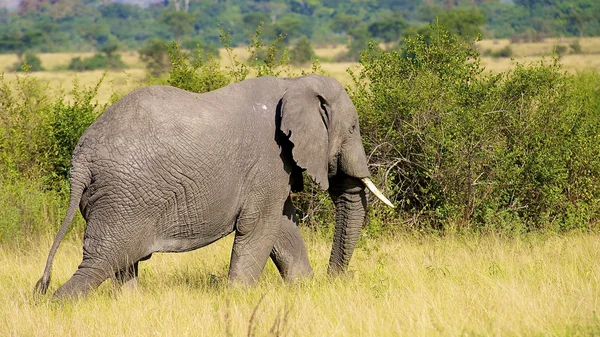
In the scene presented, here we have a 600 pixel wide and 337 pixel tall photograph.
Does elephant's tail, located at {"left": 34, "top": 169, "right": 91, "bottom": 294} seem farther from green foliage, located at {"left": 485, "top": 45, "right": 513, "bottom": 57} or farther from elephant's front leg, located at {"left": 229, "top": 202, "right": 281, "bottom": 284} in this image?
green foliage, located at {"left": 485, "top": 45, "right": 513, "bottom": 57}

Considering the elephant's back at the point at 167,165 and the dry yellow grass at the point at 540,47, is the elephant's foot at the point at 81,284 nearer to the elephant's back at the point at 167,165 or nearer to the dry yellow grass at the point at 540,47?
the elephant's back at the point at 167,165

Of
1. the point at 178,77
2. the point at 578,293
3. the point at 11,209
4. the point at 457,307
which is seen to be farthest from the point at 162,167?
the point at 178,77

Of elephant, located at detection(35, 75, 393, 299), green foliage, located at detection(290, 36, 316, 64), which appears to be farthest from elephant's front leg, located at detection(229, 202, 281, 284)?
green foliage, located at detection(290, 36, 316, 64)

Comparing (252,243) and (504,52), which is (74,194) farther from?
(504,52)

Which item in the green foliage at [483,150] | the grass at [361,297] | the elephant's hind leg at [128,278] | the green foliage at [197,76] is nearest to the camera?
the grass at [361,297]

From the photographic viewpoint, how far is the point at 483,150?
886cm

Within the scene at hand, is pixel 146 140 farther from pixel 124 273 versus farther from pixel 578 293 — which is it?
pixel 578 293

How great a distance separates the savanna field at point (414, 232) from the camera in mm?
5504

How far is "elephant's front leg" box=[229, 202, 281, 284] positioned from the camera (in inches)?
248

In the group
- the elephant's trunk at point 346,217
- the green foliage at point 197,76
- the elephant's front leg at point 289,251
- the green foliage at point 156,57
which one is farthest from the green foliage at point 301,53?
the elephant's front leg at point 289,251

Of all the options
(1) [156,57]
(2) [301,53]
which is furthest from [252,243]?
(2) [301,53]

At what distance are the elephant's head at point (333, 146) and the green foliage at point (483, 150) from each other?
1820 millimetres

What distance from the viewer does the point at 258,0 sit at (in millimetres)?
124625

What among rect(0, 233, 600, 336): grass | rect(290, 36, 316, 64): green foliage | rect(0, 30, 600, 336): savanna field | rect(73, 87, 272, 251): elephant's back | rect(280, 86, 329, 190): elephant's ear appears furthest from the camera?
rect(290, 36, 316, 64): green foliage
